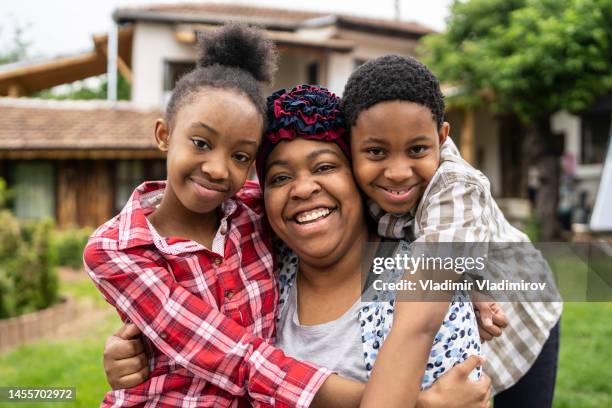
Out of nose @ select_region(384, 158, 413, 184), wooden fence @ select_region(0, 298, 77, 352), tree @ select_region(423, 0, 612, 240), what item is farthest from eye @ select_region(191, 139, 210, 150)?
tree @ select_region(423, 0, 612, 240)

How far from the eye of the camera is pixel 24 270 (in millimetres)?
7469

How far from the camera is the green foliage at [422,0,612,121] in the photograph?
10422 mm

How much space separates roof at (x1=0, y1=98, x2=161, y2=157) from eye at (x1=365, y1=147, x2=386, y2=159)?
12.4 metres

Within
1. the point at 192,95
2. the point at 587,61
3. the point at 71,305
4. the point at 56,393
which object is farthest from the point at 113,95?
the point at 192,95

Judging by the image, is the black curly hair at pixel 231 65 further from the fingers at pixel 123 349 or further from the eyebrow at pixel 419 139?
the fingers at pixel 123 349

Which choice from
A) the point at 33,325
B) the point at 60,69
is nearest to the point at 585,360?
the point at 33,325

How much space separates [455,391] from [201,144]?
1.07 meters

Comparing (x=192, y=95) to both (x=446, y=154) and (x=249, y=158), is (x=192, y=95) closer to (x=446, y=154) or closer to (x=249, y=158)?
(x=249, y=158)

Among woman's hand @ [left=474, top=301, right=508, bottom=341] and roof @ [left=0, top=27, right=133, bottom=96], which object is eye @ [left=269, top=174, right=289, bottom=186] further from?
roof @ [left=0, top=27, right=133, bottom=96]

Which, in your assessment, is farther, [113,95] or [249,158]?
[113,95]

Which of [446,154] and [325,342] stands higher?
[446,154]

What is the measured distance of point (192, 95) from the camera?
2008mm

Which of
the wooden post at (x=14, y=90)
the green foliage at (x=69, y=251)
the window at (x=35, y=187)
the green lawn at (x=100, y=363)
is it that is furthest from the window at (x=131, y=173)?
the green lawn at (x=100, y=363)

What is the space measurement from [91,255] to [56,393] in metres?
2.02
